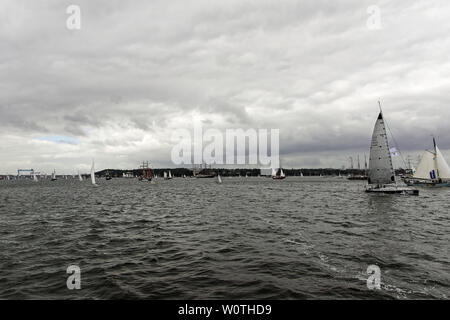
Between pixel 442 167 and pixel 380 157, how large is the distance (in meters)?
50.8

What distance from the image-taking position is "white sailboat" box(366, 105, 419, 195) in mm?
55031

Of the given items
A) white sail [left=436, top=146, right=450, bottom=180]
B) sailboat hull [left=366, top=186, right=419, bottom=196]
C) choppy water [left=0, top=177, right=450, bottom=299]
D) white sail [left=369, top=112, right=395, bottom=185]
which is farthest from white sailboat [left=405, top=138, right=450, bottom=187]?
choppy water [left=0, top=177, right=450, bottom=299]

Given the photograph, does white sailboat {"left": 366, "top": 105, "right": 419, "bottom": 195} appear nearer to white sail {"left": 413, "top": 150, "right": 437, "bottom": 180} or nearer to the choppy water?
the choppy water

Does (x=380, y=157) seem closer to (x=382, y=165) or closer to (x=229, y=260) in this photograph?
(x=382, y=165)

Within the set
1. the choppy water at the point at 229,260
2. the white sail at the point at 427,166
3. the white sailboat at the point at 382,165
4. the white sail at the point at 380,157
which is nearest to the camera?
the choppy water at the point at 229,260

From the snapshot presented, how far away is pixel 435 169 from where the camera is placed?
88.8 meters

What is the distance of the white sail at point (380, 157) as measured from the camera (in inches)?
2175

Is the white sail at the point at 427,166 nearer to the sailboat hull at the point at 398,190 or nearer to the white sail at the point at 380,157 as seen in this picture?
the sailboat hull at the point at 398,190

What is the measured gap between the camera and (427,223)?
1038 inches

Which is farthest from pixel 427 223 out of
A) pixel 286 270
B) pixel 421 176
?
pixel 421 176

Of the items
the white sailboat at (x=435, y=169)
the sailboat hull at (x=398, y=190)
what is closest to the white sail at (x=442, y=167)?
the white sailboat at (x=435, y=169)

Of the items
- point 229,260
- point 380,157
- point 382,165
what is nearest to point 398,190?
point 382,165
